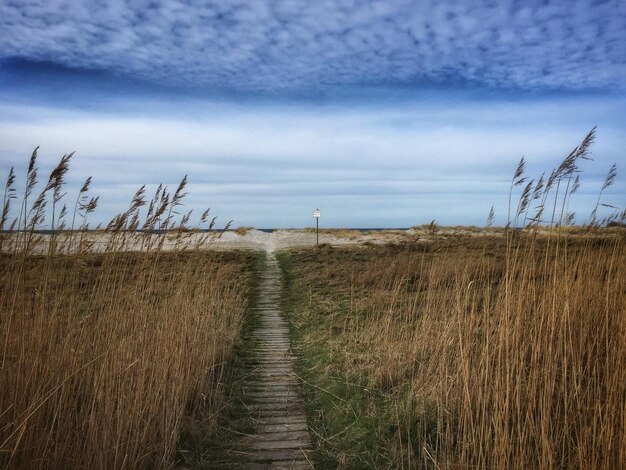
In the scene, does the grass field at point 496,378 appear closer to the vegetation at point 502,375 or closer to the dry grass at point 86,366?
the vegetation at point 502,375

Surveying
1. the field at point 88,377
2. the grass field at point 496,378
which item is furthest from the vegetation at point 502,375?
the field at point 88,377

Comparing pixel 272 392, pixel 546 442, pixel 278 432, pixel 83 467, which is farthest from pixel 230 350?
pixel 546 442

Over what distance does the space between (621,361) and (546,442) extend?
90 centimetres

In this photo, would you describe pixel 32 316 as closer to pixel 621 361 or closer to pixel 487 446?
pixel 487 446

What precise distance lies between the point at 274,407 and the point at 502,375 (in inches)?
116

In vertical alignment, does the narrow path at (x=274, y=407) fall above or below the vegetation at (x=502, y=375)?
below

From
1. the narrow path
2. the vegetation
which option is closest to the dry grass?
the narrow path

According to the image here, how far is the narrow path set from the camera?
13.1 ft

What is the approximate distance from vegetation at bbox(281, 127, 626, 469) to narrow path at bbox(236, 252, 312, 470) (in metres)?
0.20

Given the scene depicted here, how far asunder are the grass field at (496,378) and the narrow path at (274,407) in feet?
0.69

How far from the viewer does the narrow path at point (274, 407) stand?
399cm

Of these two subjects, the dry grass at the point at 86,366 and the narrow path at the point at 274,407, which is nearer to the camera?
the dry grass at the point at 86,366

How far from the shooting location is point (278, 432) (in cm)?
450

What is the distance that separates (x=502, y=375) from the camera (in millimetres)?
2975
